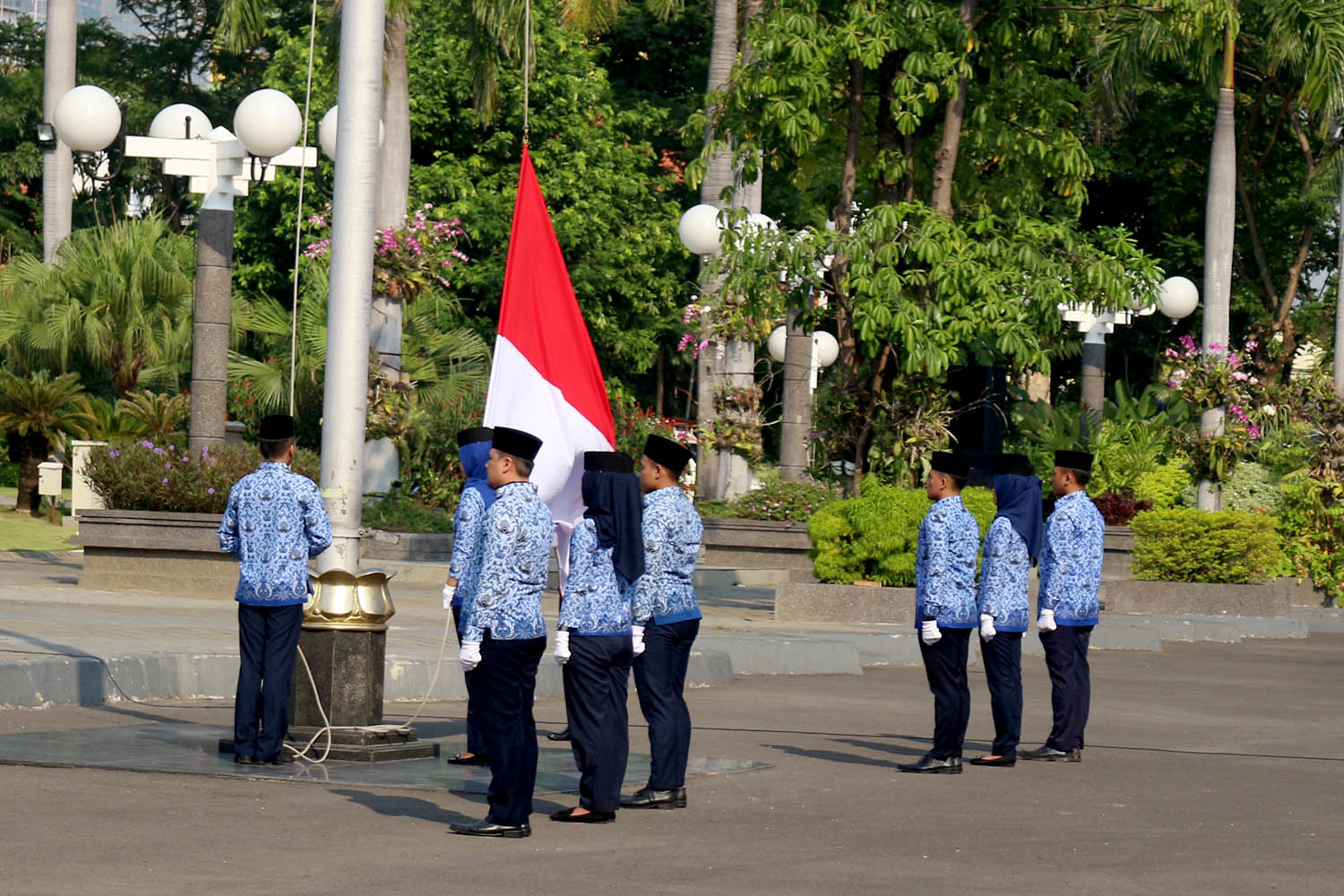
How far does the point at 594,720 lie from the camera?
9.23 m

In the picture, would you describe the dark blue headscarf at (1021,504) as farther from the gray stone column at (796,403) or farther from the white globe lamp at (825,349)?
the white globe lamp at (825,349)

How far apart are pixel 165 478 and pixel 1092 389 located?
18054 millimetres

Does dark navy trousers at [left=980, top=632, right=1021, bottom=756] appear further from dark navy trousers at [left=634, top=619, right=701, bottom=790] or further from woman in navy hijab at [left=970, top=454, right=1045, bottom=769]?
dark navy trousers at [left=634, top=619, right=701, bottom=790]

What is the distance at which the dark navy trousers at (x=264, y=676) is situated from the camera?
34.3ft

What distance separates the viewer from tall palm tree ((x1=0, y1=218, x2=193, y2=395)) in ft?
107

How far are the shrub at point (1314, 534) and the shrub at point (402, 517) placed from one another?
447 inches

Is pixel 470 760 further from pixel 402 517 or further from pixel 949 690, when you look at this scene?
pixel 402 517

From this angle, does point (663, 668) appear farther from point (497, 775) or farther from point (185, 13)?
point (185, 13)

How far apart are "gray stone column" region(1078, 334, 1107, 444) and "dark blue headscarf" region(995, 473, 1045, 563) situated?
20.6 metres

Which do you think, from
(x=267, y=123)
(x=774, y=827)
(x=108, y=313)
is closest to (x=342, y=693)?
(x=774, y=827)

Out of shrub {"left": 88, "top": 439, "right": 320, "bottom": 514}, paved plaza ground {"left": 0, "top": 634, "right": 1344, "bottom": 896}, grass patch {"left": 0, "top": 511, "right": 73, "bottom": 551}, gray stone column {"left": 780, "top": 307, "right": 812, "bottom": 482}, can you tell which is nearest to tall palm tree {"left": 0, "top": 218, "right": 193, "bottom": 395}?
grass patch {"left": 0, "top": 511, "right": 73, "bottom": 551}

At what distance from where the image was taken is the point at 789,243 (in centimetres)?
2055

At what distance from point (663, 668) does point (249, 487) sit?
2466 millimetres

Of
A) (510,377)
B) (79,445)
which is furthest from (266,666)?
(79,445)
